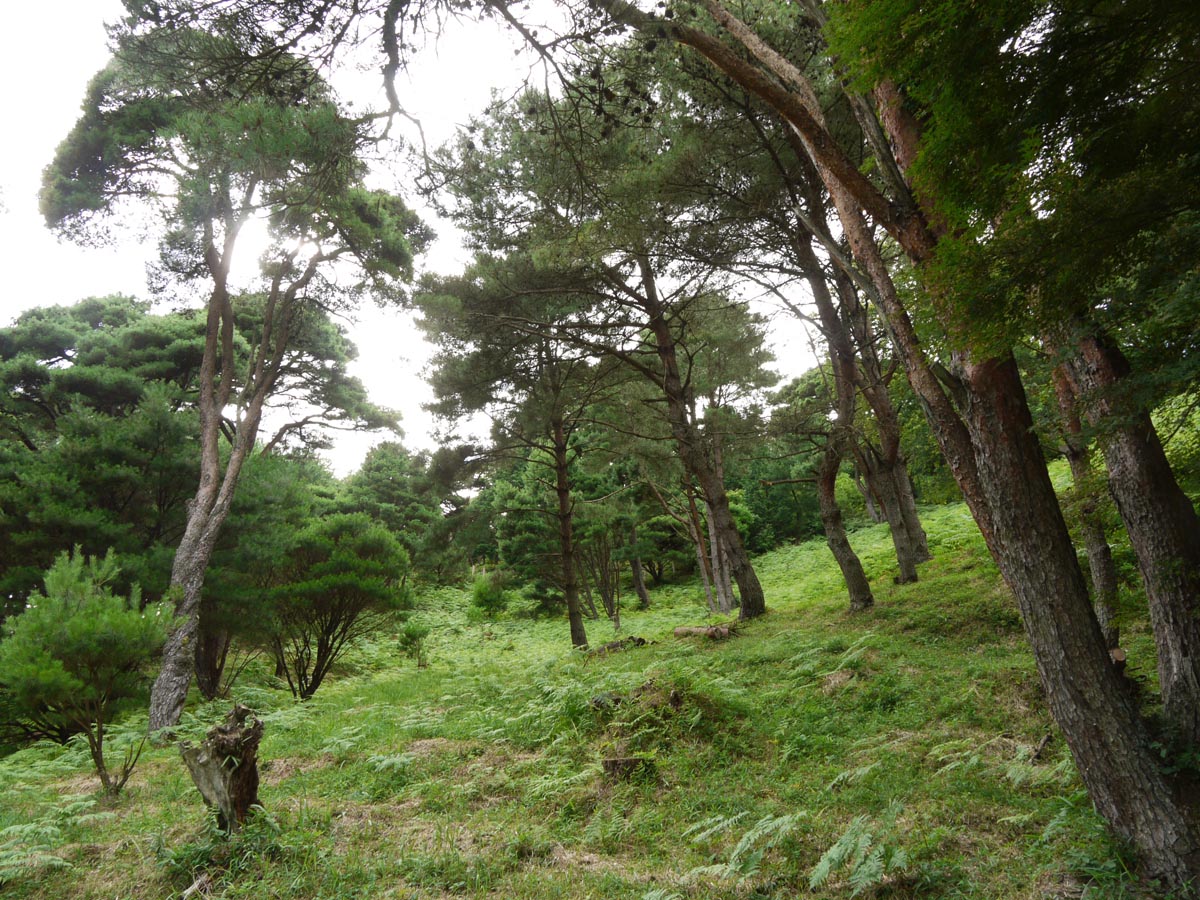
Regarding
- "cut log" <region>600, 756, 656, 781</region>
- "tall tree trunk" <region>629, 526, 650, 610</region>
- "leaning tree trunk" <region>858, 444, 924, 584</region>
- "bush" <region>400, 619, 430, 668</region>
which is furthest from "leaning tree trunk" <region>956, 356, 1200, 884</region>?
"tall tree trunk" <region>629, 526, 650, 610</region>

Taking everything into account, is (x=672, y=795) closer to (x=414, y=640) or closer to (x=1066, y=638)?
(x=1066, y=638)

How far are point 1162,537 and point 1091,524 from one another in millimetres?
910

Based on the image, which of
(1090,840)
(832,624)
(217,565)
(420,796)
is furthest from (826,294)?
(217,565)

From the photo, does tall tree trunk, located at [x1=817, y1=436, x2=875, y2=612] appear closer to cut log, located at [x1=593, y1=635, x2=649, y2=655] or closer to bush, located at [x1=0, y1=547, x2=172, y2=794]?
cut log, located at [x1=593, y1=635, x2=649, y2=655]

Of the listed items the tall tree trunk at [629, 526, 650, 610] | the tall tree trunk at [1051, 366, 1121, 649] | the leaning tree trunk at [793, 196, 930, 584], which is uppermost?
the leaning tree trunk at [793, 196, 930, 584]

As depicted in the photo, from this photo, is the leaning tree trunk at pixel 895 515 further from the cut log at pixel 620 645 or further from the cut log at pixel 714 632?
the cut log at pixel 620 645

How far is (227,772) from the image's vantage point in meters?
4.04

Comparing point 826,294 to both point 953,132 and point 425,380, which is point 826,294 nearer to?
point 953,132

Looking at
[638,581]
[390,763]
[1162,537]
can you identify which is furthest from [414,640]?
[1162,537]

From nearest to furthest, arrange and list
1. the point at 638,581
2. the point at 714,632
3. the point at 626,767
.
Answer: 1. the point at 626,767
2. the point at 714,632
3. the point at 638,581

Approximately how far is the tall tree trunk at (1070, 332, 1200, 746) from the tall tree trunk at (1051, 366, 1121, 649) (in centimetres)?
45

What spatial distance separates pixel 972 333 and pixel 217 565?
12419mm

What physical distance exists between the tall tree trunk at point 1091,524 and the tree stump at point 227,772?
569 centimetres

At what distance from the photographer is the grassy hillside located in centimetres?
300
